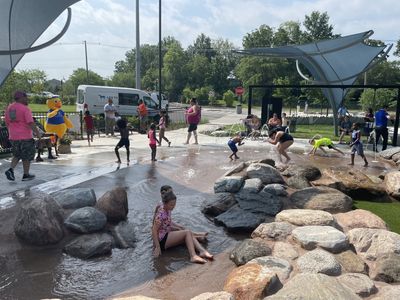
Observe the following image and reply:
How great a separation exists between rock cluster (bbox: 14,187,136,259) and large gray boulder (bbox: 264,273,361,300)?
2475 mm

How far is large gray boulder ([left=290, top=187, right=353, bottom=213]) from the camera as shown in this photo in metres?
7.11

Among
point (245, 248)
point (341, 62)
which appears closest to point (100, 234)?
point (245, 248)

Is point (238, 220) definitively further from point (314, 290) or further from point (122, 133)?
point (122, 133)

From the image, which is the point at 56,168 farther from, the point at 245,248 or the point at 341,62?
the point at 341,62

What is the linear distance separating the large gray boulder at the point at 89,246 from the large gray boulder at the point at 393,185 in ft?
19.3

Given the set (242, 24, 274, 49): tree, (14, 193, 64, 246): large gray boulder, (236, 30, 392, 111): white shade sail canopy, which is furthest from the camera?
(242, 24, 274, 49): tree

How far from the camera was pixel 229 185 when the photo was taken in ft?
26.8

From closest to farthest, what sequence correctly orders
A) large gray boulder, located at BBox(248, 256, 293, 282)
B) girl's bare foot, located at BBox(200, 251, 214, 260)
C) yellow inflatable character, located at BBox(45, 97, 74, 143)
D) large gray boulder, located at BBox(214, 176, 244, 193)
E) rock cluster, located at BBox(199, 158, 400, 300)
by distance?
1. rock cluster, located at BBox(199, 158, 400, 300)
2. large gray boulder, located at BBox(248, 256, 293, 282)
3. girl's bare foot, located at BBox(200, 251, 214, 260)
4. large gray boulder, located at BBox(214, 176, 244, 193)
5. yellow inflatable character, located at BBox(45, 97, 74, 143)

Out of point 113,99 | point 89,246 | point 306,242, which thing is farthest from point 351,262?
point 113,99

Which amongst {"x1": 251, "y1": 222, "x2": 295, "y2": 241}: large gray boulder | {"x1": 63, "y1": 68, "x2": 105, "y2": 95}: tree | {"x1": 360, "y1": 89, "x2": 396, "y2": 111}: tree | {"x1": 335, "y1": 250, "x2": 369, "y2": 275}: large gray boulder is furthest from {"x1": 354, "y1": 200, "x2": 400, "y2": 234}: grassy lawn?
{"x1": 63, "y1": 68, "x2": 105, "y2": 95}: tree

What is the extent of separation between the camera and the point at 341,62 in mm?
22219

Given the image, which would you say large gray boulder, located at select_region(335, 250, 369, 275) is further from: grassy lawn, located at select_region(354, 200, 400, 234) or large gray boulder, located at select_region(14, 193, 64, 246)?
large gray boulder, located at select_region(14, 193, 64, 246)

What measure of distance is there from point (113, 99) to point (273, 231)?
78.4ft

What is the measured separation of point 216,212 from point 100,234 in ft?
6.98
